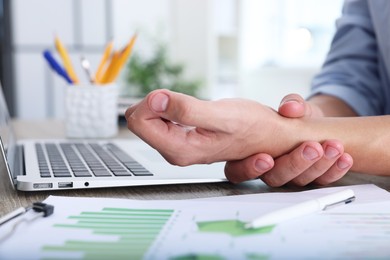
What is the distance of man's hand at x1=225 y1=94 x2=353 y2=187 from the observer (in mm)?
601

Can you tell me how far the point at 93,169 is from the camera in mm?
664

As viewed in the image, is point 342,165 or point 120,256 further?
point 342,165

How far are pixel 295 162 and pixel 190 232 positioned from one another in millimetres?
207

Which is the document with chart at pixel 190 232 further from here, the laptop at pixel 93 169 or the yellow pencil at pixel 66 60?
the yellow pencil at pixel 66 60

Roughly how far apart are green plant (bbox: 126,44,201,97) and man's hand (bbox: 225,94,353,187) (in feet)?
8.66

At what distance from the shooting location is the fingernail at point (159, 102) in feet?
1.74

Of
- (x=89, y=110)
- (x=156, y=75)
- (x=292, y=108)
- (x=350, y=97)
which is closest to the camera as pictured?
(x=292, y=108)

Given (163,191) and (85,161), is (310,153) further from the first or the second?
(85,161)

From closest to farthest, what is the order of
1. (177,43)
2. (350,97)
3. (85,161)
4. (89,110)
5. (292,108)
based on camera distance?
(292,108) < (85,161) < (350,97) < (89,110) < (177,43)

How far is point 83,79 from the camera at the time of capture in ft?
9.97

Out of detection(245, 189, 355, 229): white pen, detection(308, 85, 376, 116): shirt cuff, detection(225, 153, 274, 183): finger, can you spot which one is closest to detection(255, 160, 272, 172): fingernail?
detection(225, 153, 274, 183): finger

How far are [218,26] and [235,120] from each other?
10.7 ft

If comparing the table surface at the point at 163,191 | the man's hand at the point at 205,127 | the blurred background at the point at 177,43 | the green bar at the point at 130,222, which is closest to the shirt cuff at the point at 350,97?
the table surface at the point at 163,191

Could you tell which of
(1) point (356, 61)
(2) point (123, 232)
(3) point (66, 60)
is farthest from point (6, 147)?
(1) point (356, 61)
